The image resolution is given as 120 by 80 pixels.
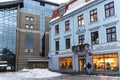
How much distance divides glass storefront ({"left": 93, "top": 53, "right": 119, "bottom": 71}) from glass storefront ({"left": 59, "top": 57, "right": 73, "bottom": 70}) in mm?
6625

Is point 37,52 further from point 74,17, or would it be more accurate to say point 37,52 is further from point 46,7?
point 74,17

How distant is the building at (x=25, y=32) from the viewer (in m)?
62.4

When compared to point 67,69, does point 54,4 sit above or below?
above

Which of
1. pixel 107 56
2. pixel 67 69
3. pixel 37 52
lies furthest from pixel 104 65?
pixel 37 52

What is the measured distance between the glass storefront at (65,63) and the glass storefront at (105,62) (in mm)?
6625

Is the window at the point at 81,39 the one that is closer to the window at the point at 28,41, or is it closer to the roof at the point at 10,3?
the window at the point at 28,41

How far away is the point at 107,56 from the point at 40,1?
45.5 m

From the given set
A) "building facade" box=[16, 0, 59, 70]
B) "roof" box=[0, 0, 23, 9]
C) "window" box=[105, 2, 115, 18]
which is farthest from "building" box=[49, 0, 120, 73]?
"roof" box=[0, 0, 23, 9]

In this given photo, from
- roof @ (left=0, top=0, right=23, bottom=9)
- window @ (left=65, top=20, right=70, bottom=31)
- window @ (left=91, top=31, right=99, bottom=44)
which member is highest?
roof @ (left=0, top=0, right=23, bottom=9)

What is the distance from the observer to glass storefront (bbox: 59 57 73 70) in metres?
35.3

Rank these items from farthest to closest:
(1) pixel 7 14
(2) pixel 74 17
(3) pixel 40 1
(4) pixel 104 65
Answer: (3) pixel 40 1
(1) pixel 7 14
(2) pixel 74 17
(4) pixel 104 65

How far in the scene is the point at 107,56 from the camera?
27.4 m

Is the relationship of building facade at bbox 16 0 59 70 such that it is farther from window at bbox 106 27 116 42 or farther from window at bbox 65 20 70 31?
window at bbox 106 27 116 42

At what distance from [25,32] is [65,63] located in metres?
30.3
